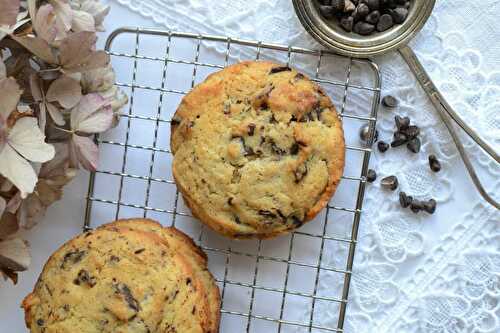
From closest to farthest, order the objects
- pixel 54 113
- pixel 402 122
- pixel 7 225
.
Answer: pixel 54 113 → pixel 7 225 → pixel 402 122

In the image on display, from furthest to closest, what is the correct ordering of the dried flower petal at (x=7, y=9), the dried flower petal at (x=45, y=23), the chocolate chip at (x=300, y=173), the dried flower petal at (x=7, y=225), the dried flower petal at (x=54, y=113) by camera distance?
the chocolate chip at (x=300, y=173) → the dried flower petal at (x=7, y=225) → the dried flower petal at (x=54, y=113) → the dried flower petal at (x=45, y=23) → the dried flower petal at (x=7, y=9)

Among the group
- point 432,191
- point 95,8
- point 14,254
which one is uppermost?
point 95,8

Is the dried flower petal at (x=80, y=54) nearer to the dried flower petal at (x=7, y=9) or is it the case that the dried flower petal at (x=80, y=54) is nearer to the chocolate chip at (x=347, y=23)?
the dried flower petal at (x=7, y=9)

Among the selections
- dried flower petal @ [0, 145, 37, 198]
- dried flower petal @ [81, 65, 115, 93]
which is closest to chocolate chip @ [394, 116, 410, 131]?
dried flower petal @ [81, 65, 115, 93]

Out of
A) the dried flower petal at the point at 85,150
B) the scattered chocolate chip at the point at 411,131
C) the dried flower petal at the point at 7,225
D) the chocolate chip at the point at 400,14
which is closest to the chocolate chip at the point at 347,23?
the chocolate chip at the point at 400,14

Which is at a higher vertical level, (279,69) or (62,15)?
(62,15)

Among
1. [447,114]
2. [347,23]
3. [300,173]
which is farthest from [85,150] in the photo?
[447,114]

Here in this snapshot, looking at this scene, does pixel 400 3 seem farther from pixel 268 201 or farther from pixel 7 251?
pixel 7 251

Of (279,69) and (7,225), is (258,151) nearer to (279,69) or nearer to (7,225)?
(279,69)
